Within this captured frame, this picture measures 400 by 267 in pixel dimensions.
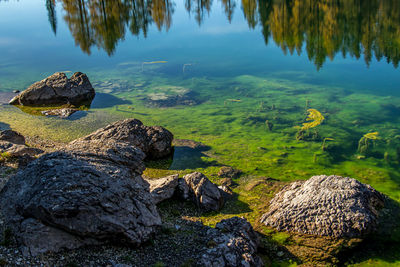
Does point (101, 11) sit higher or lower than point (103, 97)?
higher

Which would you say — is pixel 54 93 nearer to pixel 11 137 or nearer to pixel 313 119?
pixel 11 137

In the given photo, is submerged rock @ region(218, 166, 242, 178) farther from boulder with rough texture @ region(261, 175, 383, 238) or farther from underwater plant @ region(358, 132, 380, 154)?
underwater plant @ region(358, 132, 380, 154)

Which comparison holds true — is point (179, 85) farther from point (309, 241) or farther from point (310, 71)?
point (309, 241)

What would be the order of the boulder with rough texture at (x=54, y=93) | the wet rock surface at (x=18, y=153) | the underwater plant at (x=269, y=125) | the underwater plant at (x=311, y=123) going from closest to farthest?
the wet rock surface at (x=18, y=153)
the underwater plant at (x=311, y=123)
the underwater plant at (x=269, y=125)
the boulder with rough texture at (x=54, y=93)

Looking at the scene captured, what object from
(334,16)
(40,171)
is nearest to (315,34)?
(334,16)

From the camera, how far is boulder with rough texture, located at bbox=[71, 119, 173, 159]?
11258 mm

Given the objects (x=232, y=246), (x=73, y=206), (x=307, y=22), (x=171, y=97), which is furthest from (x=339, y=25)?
(x=73, y=206)

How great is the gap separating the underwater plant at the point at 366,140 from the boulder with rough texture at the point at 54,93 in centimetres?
1348

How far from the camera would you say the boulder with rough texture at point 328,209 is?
721 centimetres

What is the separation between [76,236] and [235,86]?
1858 centimetres

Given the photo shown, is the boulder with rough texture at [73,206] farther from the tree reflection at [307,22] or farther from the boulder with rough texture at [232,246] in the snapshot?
the tree reflection at [307,22]

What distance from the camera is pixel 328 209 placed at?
24.7 ft

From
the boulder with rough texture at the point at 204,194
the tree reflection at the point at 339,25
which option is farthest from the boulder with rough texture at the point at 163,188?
the tree reflection at the point at 339,25

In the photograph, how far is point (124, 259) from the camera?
5.61m
